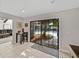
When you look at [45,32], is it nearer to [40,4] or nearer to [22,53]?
[22,53]

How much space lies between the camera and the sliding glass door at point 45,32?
192 inches

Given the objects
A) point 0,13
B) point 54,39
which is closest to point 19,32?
point 0,13

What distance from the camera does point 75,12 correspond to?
3961mm

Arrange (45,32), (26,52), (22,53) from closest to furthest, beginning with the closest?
(22,53) → (26,52) → (45,32)

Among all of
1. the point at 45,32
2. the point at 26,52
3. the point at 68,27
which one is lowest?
the point at 26,52

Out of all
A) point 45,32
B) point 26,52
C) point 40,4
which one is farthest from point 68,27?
point 26,52

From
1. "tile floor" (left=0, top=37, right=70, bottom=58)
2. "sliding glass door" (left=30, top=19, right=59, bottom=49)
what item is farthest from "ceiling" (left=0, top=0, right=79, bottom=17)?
"tile floor" (left=0, top=37, right=70, bottom=58)

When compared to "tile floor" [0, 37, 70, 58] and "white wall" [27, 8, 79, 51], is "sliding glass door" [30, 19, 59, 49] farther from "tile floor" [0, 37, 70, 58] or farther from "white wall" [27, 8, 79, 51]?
"tile floor" [0, 37, 70, 58]

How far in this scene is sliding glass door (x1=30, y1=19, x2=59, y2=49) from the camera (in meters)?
4.87

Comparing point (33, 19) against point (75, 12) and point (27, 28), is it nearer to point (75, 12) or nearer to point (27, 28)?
point (27, 28)

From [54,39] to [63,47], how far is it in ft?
2.58

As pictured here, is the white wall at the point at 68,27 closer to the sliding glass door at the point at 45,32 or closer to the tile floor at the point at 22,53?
the sliding glass door at the point at 45,32

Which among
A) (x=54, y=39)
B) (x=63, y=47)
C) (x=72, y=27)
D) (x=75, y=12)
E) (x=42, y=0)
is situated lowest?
(x=63, y=47)

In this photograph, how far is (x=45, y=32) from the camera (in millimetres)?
5512
